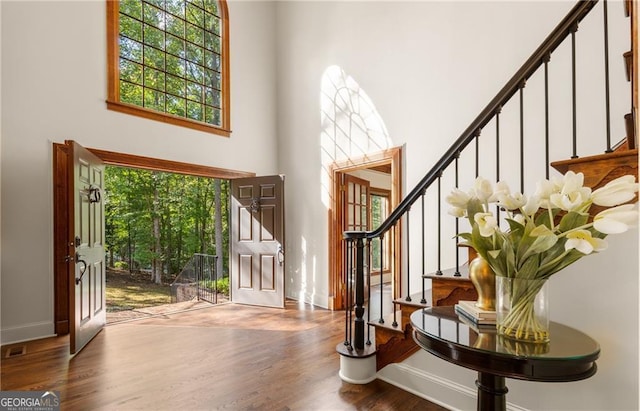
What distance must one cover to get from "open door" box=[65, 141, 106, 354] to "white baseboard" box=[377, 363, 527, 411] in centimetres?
283

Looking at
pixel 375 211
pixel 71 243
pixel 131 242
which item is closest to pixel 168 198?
pixel 131 242

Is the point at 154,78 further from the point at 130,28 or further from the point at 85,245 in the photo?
the point at 85,245

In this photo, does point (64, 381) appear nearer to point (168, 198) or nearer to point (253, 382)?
point (253, 382)

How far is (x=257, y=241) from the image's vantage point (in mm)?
5227

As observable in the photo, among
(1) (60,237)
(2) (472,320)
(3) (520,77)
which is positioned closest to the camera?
(2) (472,320)

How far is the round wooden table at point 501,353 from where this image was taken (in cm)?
113

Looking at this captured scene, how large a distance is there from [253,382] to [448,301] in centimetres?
158

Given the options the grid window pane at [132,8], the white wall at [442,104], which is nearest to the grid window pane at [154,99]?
the grid window pane at [132,8]

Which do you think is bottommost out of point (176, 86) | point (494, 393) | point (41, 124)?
point (494, 393)

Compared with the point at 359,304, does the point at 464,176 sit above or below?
above

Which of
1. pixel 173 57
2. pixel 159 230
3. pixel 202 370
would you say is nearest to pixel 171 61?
pixel 173 57

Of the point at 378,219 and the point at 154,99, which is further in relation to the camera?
the point at 378,219

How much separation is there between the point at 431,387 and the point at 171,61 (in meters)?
5.17

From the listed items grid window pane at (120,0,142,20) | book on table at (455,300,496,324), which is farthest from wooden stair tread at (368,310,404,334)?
grid window pane at (120,0,142,20)
